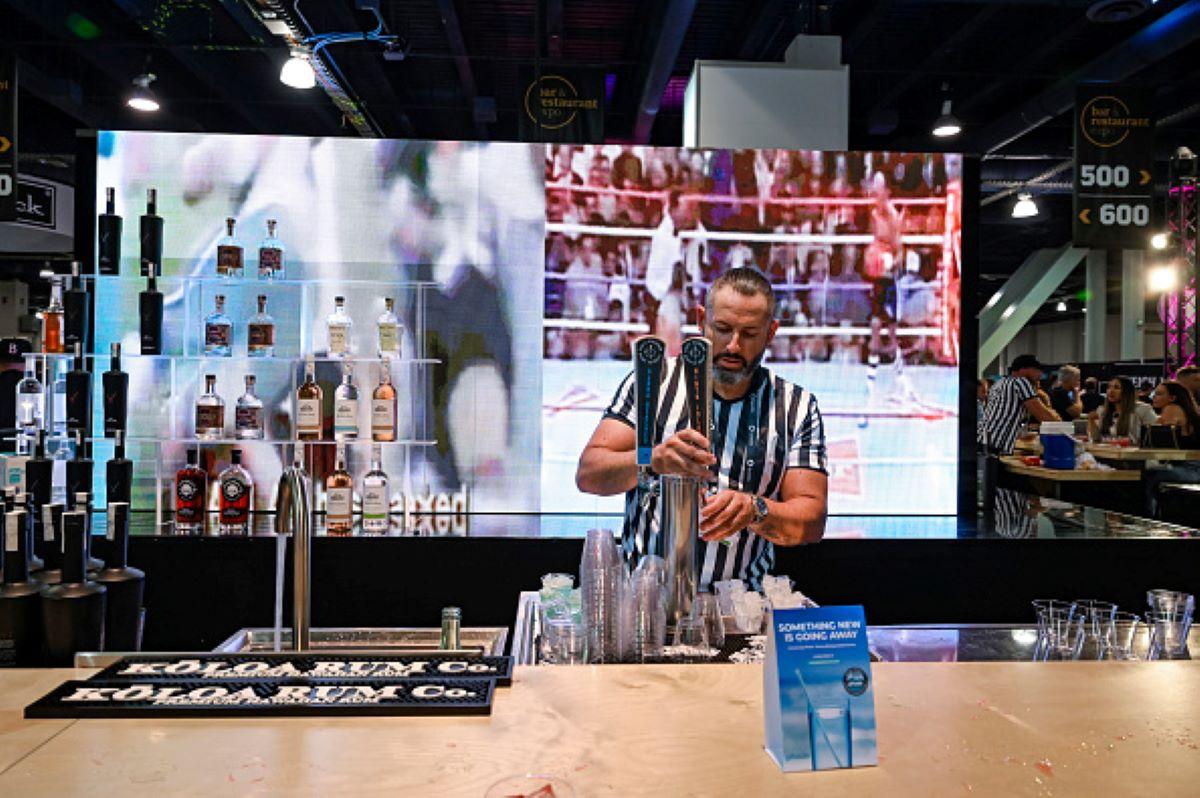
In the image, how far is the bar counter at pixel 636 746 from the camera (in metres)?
1.02

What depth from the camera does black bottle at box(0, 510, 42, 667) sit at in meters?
1.41

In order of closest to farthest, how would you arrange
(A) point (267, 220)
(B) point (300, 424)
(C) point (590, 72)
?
(B) point (300, 424) → (A) point (267, 220) → (C) point (590, 72)

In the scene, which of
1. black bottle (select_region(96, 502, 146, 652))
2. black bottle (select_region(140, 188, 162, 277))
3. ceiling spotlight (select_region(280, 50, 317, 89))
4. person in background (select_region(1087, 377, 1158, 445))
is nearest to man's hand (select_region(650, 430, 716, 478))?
black bottle (select_region(96, 502, 146, 652))

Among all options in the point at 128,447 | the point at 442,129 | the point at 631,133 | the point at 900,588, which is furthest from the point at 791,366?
the point at 442,129

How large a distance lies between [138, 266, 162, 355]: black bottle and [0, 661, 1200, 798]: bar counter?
2811 millimetres

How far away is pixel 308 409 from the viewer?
3902 mm

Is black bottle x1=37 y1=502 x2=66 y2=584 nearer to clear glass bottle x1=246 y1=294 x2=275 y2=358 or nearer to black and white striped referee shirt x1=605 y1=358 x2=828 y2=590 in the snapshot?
black and white striped referee shirt x1=605 y1=358 x2=828 y2=590

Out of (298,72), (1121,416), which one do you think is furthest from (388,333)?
(1121,416)

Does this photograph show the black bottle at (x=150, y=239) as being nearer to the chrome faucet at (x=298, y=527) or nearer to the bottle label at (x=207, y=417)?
the bottle label at (x=207, y=417)

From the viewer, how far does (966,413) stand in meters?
4.40

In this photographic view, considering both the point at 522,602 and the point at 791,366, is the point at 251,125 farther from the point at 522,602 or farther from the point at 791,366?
the point at 522,602

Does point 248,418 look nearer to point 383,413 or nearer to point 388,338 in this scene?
point 383,413

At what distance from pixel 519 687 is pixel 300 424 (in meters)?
2.85

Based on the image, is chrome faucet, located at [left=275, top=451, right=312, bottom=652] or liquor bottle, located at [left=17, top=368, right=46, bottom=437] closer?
chrome faucet, located at [left=275, top=451, right=312, bottom=652]
